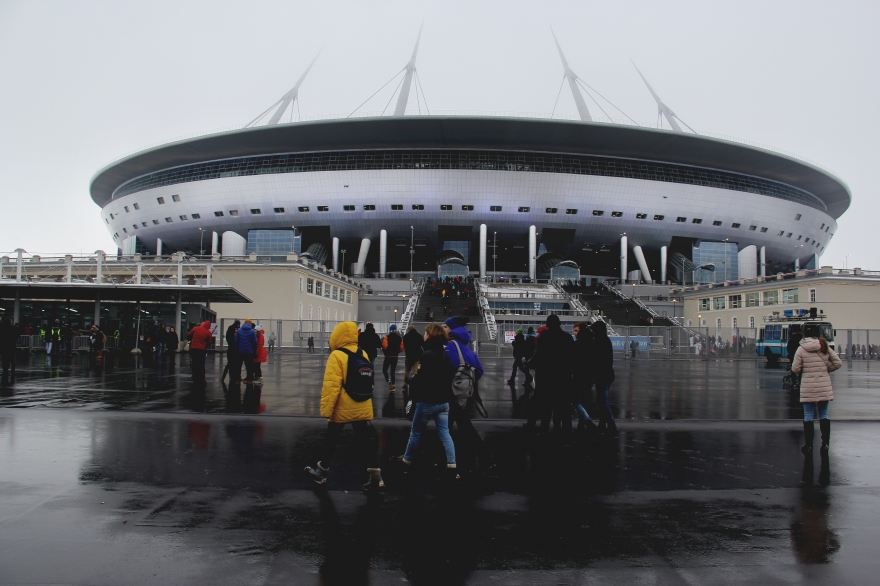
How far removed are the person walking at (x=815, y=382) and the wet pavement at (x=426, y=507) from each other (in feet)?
1.19

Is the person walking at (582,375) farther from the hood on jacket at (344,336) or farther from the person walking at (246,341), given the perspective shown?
the person walking at (246,341)

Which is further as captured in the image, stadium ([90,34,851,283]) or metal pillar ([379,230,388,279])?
metal pillar ([379,230,388,279])

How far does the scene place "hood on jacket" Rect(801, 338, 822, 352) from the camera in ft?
29.2

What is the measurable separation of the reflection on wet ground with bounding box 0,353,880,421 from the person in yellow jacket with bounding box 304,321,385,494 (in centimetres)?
537

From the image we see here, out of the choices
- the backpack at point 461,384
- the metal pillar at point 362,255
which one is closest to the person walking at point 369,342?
the backpack at point 461,384

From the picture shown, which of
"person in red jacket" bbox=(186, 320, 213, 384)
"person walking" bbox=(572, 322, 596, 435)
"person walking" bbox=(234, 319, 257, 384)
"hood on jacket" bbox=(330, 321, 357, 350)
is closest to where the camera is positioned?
"hood on jacket" bbox=(330, 321, 357, 350)

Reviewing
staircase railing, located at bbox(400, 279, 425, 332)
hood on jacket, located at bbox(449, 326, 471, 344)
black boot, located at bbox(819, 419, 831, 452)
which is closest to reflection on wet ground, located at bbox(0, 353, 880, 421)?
black boot, located at bbox(819, 419, 831, 452)

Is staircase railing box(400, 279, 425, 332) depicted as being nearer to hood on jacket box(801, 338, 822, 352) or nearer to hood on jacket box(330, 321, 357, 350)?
hood on jacket box(801, 338, 822, 352)

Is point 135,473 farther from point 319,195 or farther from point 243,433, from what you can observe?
point 319,195

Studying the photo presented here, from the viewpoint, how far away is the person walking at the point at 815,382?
8.70 meters

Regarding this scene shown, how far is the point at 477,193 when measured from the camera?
80938 mm

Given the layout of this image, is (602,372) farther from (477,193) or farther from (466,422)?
(477,193)

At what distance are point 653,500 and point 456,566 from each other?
2.60 meters

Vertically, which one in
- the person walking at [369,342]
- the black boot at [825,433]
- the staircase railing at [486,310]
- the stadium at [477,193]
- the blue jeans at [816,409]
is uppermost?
the stadium at [477,193]
